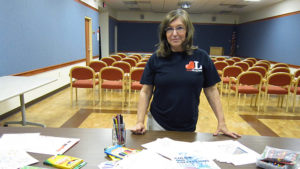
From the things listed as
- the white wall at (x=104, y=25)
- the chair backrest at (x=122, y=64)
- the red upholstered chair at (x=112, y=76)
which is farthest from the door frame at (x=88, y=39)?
the red upholstered chair at (x=112, y=76)

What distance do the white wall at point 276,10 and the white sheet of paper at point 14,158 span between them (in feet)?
31.9

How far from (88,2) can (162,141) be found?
8.43 m

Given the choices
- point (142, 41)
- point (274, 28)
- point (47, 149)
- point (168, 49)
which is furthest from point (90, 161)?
point (142, 41)

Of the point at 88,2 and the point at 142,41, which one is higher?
A: the point at 88,2

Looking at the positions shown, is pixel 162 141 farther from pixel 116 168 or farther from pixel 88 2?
pixel 88 2

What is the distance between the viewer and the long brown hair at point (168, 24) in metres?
1.43

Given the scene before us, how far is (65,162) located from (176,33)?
3.18 feet

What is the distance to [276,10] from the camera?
987 cm

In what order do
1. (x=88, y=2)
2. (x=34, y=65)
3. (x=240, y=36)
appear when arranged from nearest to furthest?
(x=34, y=65)
(x=88, y=2)
(x=240, y=36)

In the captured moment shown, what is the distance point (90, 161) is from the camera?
1.14 metres

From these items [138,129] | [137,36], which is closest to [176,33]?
[138,129]

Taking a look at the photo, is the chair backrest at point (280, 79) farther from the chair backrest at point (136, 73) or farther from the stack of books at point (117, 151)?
the stack of books at point (117, 151)

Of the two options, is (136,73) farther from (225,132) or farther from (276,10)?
(276,10)

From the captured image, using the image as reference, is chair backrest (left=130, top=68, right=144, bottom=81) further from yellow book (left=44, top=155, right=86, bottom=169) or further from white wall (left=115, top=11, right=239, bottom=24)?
white wall (left=115, top=11, right=239, bottom=24)
